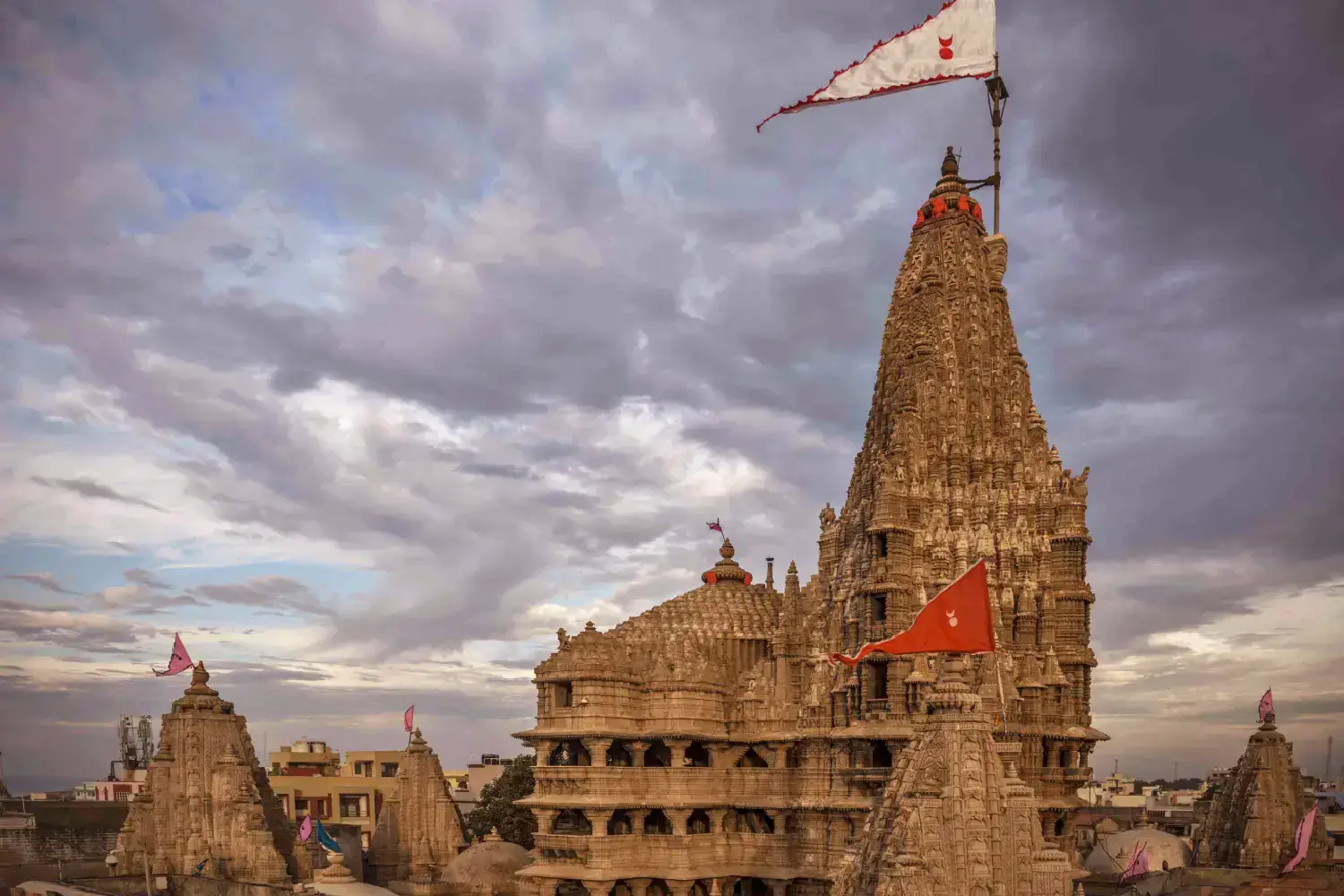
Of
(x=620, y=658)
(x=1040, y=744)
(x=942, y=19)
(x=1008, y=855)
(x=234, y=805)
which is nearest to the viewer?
(x=1008, y=855)

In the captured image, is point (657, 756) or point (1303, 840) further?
point (657, 756)

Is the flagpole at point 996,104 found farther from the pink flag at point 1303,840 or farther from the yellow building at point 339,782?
the yellow building at point 339,782

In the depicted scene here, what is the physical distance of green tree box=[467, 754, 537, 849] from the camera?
6262 cm

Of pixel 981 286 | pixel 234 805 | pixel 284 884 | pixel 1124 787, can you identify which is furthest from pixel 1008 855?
pixel 1124 787

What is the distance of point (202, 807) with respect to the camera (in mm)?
44188

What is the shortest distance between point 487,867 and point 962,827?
27.1 meters

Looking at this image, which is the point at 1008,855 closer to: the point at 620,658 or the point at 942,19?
the point at 620,658

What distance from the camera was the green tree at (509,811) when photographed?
205ft

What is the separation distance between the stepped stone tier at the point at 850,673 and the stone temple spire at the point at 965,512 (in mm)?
71

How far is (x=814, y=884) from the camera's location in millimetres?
38062

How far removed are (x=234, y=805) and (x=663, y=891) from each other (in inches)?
649

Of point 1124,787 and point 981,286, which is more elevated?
point 981,286

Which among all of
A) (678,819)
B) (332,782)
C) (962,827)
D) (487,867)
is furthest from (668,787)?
(332,782)

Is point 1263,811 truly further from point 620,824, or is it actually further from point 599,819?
point 599,819
